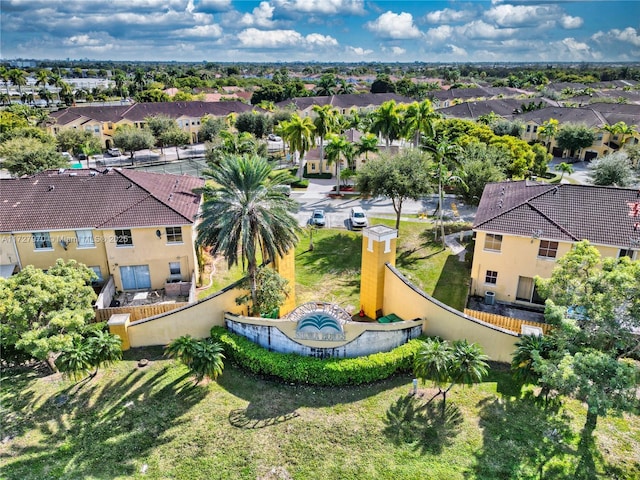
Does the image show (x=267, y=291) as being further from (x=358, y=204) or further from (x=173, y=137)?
(x=173, y=137)

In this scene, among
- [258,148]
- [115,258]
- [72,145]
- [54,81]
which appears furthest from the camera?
[54,81]

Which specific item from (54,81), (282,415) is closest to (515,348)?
(282,415)

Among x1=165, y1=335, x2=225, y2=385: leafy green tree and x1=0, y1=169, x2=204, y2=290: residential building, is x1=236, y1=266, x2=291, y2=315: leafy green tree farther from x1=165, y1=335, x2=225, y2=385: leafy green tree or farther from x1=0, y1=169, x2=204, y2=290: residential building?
x1=0, y1=169, x2=204, y2=290: residential building

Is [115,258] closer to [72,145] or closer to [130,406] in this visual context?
[130,406]

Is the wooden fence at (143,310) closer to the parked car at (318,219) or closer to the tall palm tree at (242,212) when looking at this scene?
the tall palm tree at (242,212)

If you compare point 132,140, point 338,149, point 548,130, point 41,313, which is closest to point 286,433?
point 41,313

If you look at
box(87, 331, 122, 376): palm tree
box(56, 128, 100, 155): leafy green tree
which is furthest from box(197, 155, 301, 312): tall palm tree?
box(56, 128, 100, 155): leafy green tree
